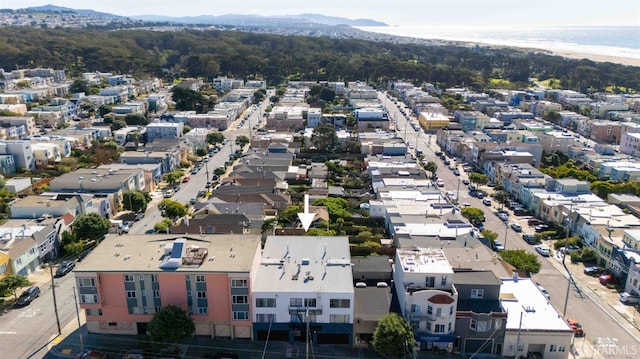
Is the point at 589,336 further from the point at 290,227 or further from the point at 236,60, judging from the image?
the point at 236,60

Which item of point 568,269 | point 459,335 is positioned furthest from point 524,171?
point 459,335

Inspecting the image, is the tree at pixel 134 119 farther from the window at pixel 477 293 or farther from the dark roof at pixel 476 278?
the window at pixel 477 293

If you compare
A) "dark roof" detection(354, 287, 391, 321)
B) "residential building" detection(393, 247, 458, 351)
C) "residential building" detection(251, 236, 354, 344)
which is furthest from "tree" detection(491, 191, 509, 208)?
"residential building" detection(251, 236, 354, 344)

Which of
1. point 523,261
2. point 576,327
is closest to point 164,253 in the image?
point 523,261

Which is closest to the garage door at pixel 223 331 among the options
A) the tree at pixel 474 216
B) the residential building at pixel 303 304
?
the residential building at pixel 303 304

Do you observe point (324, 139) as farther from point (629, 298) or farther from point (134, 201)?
point (629, 298)
